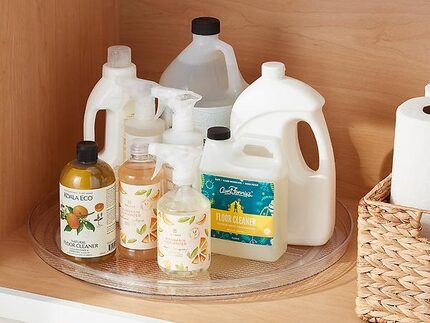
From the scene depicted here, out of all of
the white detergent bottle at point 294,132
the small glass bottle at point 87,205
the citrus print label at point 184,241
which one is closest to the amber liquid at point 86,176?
the small glass bottle at point 87,205

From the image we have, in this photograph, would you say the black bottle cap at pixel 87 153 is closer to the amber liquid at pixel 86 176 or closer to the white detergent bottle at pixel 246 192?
the amber liquid at pixel 86 176

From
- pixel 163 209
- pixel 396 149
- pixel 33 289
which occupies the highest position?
pixel 396 149

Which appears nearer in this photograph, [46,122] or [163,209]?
[163,209]

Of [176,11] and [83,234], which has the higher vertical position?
[176,11]

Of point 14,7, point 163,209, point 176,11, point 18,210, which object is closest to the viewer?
point 163,209

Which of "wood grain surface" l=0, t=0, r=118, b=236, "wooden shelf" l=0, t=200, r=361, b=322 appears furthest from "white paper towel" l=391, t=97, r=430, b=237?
"wood grain surface" l=0, t=0, r=118, b=236

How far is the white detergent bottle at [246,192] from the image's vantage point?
1466 mm

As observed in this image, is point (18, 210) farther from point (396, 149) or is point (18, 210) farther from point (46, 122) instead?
point (396, 149)

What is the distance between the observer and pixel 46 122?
166cm

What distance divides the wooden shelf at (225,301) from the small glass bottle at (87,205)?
0.18 feet

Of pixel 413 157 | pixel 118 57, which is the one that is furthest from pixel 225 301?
pixel 118 57

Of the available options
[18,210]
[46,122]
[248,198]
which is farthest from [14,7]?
[248,198]

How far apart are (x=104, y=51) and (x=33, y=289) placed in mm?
524

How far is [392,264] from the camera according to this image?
1.30 meters
